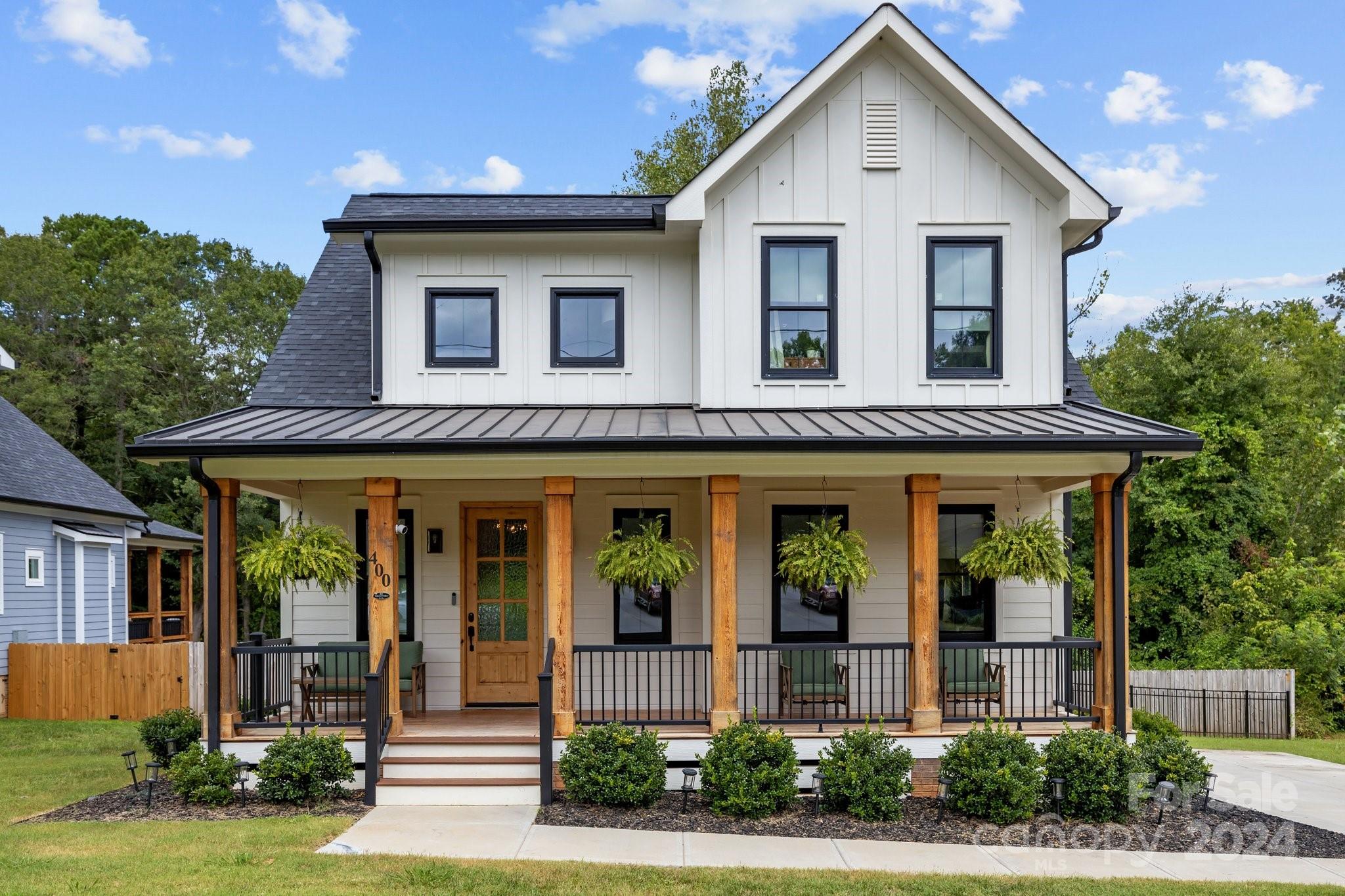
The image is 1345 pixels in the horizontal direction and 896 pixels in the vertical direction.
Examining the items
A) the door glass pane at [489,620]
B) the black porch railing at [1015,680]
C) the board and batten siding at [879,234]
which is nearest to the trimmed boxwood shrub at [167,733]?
the door glass pane at [489,620]

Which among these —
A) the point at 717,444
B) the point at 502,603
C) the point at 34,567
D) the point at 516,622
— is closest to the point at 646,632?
the point at 516,622

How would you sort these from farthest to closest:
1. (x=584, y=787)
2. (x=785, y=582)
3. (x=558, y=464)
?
(x=785, y=582), (x=558, y=464), (x=584, y=787)

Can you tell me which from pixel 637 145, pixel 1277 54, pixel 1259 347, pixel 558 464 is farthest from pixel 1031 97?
pixel 558 464

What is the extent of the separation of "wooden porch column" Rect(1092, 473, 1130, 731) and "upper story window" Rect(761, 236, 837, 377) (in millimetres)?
3055

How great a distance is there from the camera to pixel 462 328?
1075 centimetres

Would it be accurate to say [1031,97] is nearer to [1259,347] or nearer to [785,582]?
[1259,347]

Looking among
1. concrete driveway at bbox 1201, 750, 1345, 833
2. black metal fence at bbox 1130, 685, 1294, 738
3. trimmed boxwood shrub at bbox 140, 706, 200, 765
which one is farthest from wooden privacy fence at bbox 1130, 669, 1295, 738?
trimmed boxwood shrub at bbox 140, 706, 200, 765

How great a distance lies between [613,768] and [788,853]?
1804 mm

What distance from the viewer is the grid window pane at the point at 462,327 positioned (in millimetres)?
10727

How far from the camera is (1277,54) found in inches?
1152

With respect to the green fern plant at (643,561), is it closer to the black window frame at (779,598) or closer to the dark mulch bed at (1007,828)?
the black window frame at (779,598)

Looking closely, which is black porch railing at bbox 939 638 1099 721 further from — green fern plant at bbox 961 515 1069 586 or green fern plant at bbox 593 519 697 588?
green fern plant at bbox 593 519 697 588

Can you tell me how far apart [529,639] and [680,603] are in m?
1.87

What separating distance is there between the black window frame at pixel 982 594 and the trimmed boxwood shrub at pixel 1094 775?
8.16 feet
